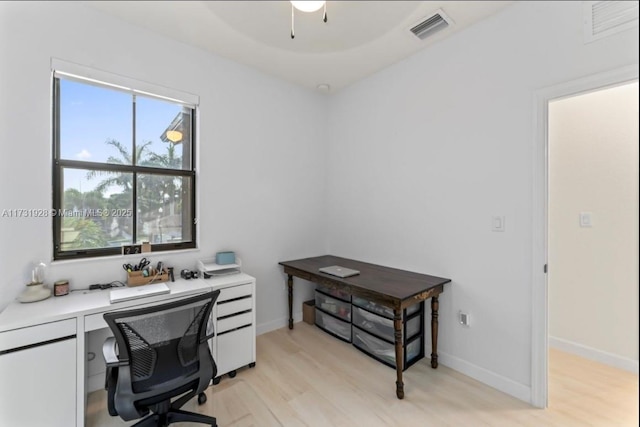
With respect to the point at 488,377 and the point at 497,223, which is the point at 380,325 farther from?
the point at 497,223

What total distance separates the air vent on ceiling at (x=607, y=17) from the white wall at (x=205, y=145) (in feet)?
8.38

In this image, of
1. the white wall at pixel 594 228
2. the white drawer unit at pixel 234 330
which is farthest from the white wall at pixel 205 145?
the white wall at pixel 594 228

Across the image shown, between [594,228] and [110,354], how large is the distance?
3791 millimetres

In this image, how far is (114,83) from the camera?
224cm

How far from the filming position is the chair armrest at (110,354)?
1425 mm

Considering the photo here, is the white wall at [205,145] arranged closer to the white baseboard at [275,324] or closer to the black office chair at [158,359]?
the white baseboard at [275,324]

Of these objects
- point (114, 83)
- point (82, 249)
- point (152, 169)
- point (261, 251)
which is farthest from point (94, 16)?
point (261, 251)

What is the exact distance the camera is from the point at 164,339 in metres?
1.56

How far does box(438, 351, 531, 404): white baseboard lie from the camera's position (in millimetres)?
2007

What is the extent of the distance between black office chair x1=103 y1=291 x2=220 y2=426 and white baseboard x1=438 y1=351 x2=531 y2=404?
6.35 ft

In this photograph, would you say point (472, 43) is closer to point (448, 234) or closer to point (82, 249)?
point (448, 234)

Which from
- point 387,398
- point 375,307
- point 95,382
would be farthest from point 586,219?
point 95,382

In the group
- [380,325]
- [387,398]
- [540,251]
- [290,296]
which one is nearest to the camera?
[540,251]

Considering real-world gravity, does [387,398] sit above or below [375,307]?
below
